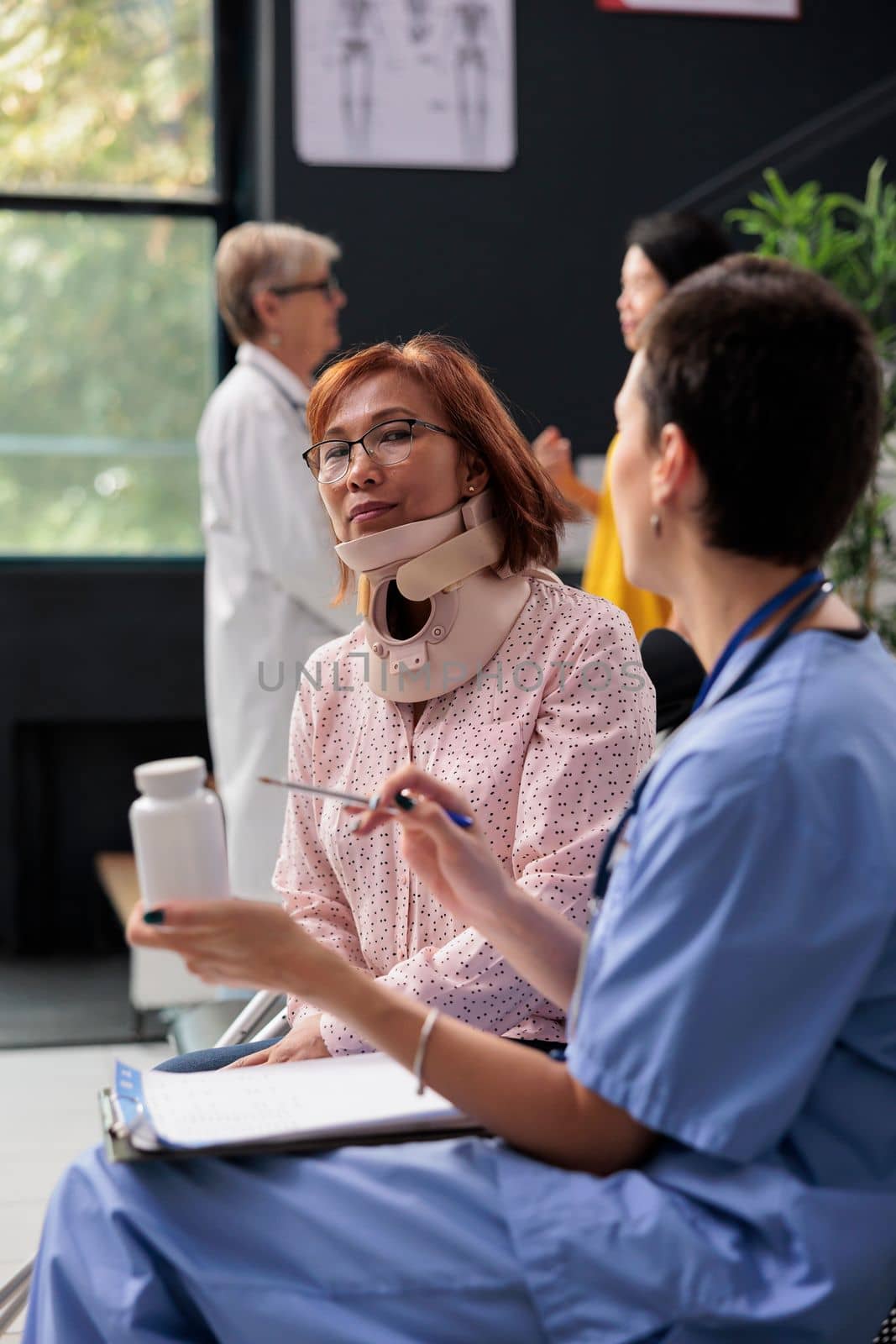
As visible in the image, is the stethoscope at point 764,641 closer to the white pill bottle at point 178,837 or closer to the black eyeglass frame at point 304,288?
the white pill bottle at point 178,837

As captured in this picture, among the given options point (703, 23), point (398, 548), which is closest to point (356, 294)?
point (703, 23)

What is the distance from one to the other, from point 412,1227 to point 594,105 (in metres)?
3.94

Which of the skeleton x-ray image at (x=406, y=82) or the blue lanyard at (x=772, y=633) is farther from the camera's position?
the skeleton x-ray image at (x=406, y=82)

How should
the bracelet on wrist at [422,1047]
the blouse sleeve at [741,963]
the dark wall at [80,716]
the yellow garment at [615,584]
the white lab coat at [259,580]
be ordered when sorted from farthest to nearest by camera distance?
the dark wall at [80,716] < the white lab coat at [259,580] < the yellow garment at [615,584] < the bracelet on wrist at [422,1047] < the blouse sleeve at [741,963]

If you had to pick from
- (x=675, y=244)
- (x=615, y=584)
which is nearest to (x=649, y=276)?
(x=675, y=244)

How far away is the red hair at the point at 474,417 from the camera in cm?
177

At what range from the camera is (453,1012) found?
1.56 metres

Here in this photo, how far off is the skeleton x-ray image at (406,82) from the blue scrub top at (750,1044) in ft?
11.6

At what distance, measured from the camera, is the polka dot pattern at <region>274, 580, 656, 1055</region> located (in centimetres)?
157

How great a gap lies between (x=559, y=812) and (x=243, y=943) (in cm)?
54

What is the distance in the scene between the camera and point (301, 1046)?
1604 millimetres

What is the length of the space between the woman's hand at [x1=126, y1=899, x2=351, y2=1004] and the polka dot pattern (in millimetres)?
428

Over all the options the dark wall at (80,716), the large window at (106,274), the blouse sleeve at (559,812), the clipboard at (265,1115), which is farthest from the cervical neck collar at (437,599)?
the large window at (106,274)

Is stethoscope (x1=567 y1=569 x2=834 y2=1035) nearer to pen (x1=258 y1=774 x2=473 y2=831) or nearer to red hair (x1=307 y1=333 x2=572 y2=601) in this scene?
pen (x1=258 y1=774 x2=473 y2=831)
